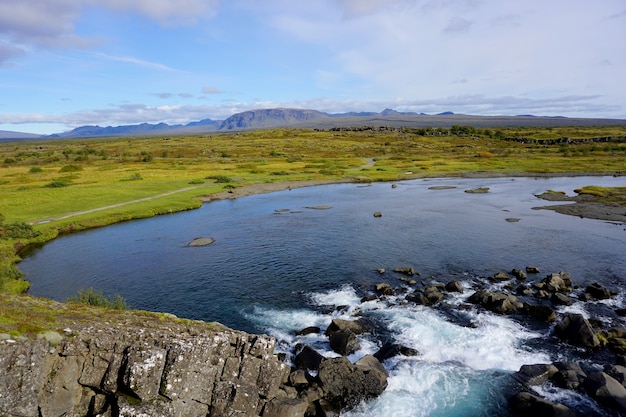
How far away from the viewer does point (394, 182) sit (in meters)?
117

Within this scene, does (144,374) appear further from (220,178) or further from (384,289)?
(220,178)

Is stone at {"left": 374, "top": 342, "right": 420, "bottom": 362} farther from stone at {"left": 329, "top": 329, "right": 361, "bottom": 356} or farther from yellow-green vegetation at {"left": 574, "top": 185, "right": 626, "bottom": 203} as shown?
yellow-green vegetation at {"left": 574, "top": 185, "right": 626, "bottom": 203}

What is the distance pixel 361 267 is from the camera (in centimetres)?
4650

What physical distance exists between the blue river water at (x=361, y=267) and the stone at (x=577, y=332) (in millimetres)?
2196

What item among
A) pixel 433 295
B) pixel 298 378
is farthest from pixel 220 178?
pixel 298 378

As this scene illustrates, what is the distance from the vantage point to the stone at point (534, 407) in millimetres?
21797

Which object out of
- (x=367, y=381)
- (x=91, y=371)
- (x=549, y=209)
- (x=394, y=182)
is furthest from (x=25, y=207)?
(x=549, y=209)

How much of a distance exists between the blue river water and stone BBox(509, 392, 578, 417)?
809 millimetres

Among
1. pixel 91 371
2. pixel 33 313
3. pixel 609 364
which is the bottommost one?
pixel 609 364

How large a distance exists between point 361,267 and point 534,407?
25.1 m

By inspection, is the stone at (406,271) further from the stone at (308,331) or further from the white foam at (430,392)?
the white foam at (430,392)

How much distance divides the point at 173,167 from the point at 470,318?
12918 centimetres

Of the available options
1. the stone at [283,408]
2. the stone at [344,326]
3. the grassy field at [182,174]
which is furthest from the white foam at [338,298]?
the grassy field at [182,174]

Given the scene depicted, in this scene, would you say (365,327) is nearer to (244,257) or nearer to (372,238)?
(244,257)
